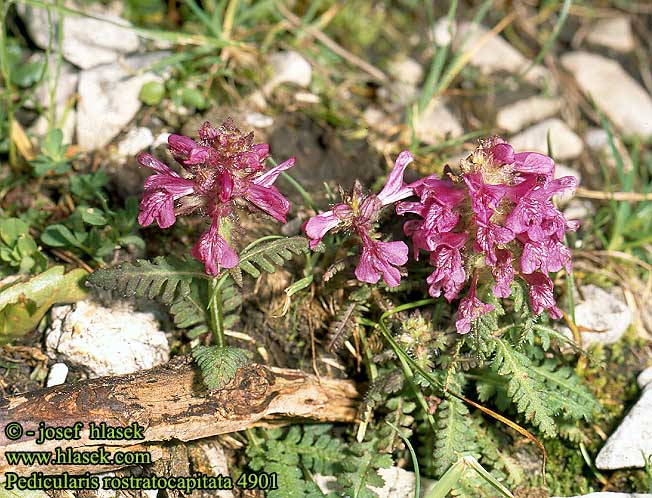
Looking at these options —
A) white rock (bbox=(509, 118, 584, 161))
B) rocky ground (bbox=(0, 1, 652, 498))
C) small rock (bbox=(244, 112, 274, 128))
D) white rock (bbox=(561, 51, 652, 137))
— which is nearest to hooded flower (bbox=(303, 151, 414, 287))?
rocky ground (bbox=(0, 1, 652, 498))

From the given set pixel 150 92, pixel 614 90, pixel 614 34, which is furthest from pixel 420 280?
pixel 614 34

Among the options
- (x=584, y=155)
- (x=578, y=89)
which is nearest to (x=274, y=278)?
(x=584, y=155)

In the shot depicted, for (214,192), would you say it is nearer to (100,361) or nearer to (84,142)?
(100,361)

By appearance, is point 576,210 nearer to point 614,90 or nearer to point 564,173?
point 564,173

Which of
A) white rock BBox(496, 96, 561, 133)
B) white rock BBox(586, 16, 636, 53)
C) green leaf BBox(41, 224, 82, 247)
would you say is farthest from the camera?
white rock BBox(586, 16, 636, 53)

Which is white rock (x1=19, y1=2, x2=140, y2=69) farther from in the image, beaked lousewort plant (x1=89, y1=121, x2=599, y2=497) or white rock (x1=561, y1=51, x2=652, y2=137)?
white rock (x1=561, y1=51, x2=652, y2=137)

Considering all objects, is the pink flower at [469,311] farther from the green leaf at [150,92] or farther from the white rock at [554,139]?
the green leaf at [150,92]

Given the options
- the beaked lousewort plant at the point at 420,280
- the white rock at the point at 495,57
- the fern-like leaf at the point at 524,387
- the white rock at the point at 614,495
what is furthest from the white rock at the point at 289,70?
the white rock at the point at 614,495

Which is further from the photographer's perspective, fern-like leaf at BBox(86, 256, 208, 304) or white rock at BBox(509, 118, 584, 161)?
white rock at BBox(509, 118, 584, 161)
